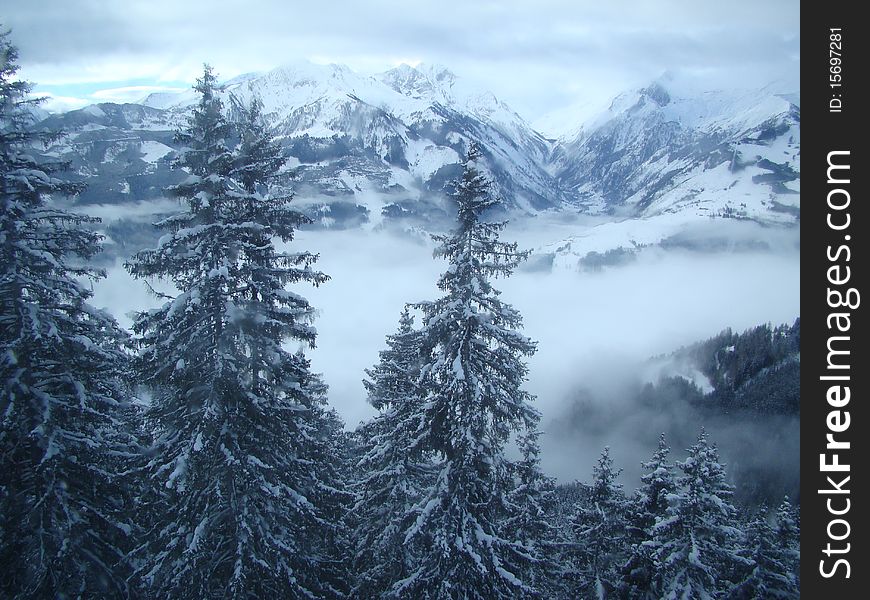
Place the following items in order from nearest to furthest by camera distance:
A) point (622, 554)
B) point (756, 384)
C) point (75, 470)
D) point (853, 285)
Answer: point (853, 285) < point (75, 470) < point (622, 554) < point (756, 384)

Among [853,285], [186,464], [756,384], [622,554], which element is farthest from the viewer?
[756,384]

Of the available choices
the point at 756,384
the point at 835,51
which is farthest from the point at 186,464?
the point at 756,384

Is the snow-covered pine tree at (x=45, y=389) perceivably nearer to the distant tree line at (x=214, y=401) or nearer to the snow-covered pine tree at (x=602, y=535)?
the distant tree line at (x=214, y=401)

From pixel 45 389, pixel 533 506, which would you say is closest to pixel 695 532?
pixel 533 506

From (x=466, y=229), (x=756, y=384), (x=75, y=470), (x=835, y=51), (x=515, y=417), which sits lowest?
(x=756, y=384)

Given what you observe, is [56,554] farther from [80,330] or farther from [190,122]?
[190,122]

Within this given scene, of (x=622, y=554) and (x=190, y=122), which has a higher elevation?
(x=190, y=122)

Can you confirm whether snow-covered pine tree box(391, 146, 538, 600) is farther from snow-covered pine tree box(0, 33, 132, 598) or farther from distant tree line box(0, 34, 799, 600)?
snow-covered pine tree box(0, 33, 132, 598)
